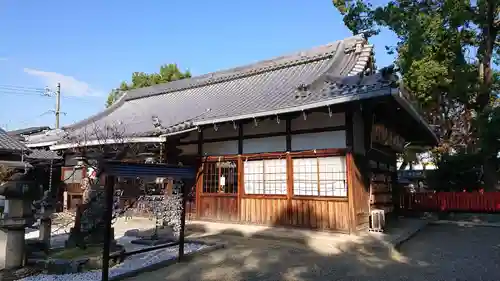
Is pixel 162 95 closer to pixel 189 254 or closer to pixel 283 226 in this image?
pixel 283 226

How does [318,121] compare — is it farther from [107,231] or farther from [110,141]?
[110,141]

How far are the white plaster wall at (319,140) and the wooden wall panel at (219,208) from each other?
268 cm

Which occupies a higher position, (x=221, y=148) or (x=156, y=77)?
(x=156, y=77)

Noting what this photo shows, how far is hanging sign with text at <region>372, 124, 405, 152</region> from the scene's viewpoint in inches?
408

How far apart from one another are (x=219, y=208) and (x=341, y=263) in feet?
17.1

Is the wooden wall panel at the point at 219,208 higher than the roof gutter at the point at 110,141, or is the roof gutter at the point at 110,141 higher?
the roof gutter at the point at 110,141

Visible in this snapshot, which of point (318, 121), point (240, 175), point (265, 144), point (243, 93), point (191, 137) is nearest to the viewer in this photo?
point (318, 121)

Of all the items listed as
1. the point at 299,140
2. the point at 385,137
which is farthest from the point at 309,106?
the point at 385,137

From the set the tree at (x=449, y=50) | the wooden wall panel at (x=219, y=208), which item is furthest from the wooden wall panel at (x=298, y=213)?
the tree at (x=449, y=50)

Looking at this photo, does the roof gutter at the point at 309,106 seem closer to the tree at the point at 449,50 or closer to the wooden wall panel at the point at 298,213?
the wooden wall panel at the point at 298,213

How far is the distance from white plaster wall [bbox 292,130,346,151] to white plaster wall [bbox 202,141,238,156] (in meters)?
2.13

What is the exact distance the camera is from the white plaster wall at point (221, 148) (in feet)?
36.0

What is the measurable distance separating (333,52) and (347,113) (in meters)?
4.16

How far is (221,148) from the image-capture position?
441 inches
